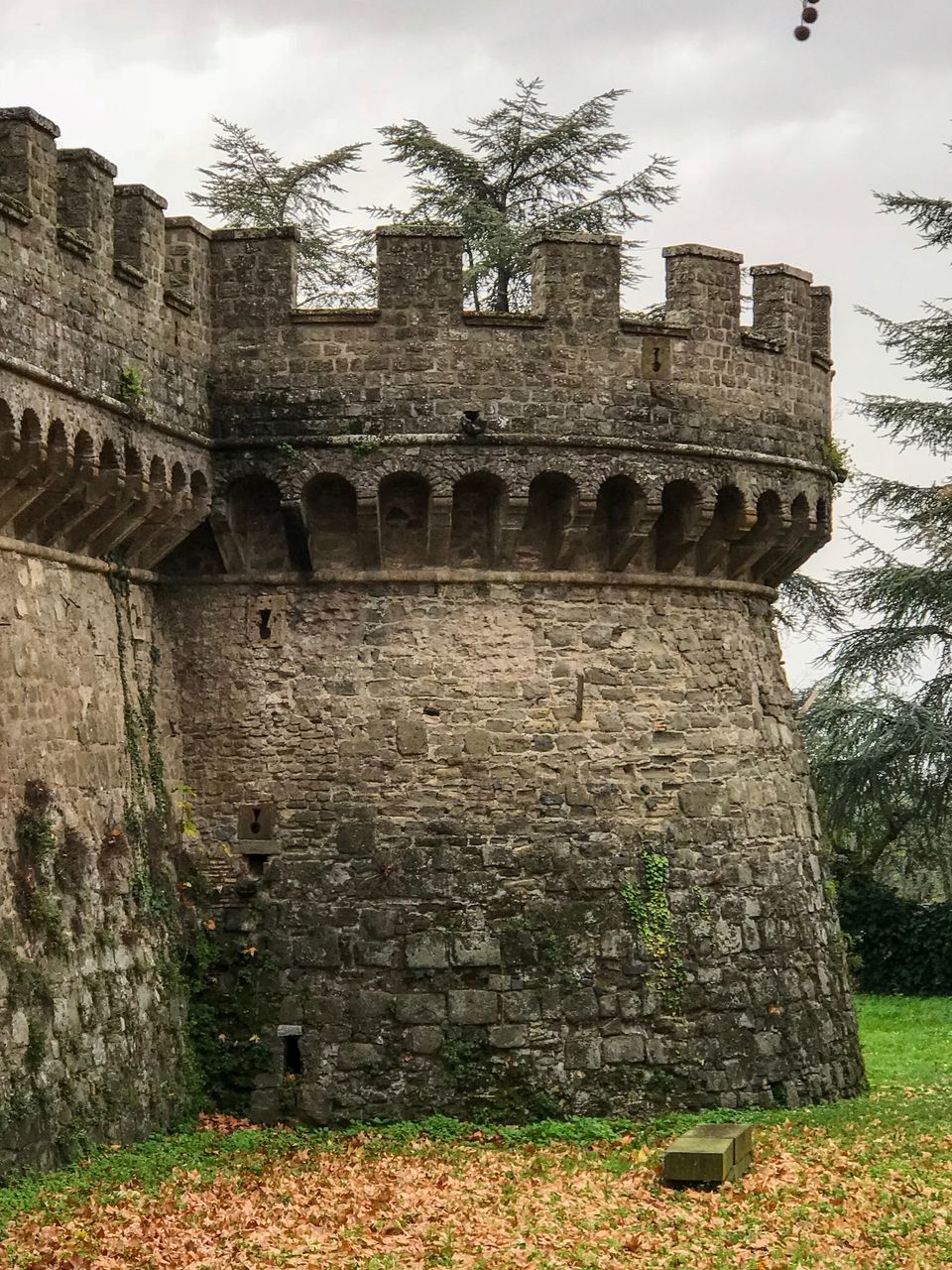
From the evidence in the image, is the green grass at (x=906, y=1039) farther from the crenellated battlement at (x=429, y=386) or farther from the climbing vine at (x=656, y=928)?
the crenellated battlement at (x=429, y=386)

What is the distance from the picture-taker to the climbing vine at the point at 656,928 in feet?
49.9

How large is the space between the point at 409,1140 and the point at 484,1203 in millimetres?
1786

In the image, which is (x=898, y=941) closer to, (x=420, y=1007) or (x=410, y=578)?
(x=420, y=1007)

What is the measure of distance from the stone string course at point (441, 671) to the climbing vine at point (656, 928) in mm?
38

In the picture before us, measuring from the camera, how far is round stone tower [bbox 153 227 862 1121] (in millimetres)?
14812

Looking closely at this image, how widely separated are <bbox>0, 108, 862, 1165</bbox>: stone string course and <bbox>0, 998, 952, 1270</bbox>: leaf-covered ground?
692 millimetres

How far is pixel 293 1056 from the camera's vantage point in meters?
14.8

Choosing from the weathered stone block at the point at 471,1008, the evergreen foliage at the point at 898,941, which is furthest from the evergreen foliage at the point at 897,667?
the weathered stone block at the point at 471,1008

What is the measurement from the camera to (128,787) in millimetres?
14453

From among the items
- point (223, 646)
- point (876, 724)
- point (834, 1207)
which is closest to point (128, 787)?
point (223, 646)

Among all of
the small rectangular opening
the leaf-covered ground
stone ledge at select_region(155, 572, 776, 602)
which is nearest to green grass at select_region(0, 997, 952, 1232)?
the leaf-covered ground

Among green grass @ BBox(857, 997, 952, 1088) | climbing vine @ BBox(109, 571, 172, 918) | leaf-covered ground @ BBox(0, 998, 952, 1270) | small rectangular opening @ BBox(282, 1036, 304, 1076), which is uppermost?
climbing vine @ BBox(109, 571, 172, 918)

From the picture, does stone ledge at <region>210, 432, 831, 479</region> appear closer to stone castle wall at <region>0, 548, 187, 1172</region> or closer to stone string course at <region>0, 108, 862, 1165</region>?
stone string course at <region>0, 108, 862, 1165</region>

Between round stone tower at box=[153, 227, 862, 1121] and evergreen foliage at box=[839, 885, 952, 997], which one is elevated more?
round stone tower at box=[153, 227, 862, 1121]
